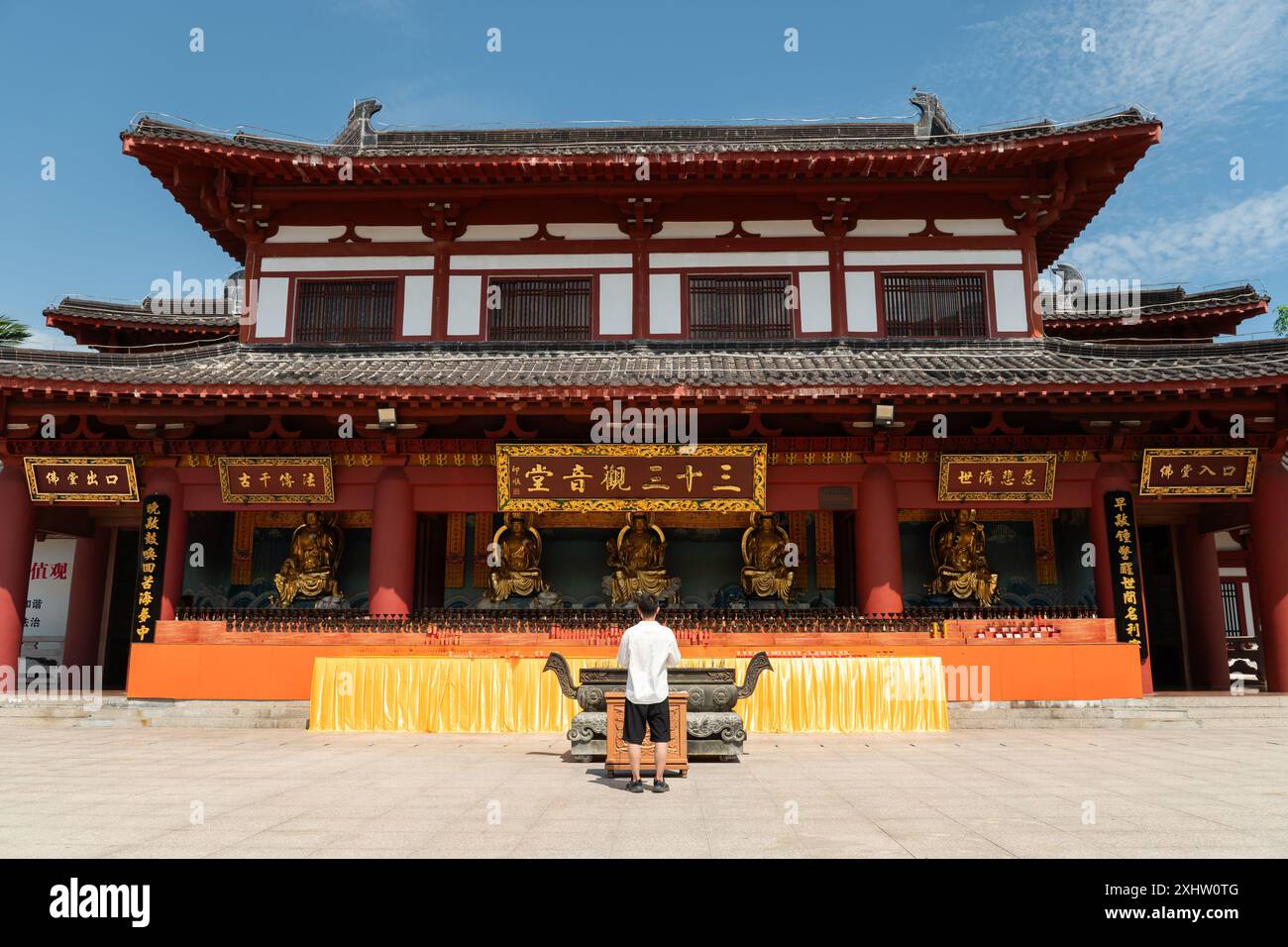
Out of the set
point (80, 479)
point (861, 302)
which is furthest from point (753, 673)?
point (80, 479)

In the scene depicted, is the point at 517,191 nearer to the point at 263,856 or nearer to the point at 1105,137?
the point at 1105,137

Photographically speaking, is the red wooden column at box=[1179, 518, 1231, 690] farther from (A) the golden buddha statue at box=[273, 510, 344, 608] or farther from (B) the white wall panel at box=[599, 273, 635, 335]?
(A) the golden buddha statue at box=[273, 510, 344, 608]

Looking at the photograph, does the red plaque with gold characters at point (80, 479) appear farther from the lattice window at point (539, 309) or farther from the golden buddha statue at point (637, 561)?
the golden buddha statue at point (637, 561)

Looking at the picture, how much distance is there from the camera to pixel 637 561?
15172 mm

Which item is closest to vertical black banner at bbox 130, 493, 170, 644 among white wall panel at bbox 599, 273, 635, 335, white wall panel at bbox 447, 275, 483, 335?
white wall panel at bbox 447, 275, 483, 335

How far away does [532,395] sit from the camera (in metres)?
12.2

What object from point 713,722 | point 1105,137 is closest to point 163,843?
point 713,722

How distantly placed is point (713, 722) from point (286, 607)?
31.6 ft

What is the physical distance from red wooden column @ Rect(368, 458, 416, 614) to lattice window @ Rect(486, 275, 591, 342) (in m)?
3.24

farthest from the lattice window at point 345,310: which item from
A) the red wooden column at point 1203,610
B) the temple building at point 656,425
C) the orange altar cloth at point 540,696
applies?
the red wooden column at point 1203,610

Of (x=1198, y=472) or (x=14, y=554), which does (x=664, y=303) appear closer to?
(x=1198, y=472)

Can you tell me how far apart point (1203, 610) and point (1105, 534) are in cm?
428

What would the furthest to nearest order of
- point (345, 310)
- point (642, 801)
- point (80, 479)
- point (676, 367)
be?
point (345, 310) < point (676, 367) < point (80, 479) < point (642, 801)

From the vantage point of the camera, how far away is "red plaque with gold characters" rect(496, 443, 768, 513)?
1357cm
